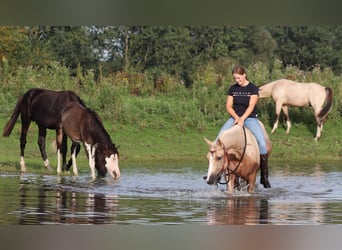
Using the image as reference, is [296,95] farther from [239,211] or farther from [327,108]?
[239,211]

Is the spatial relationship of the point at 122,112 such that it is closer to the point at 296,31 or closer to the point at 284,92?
the point at 284,92

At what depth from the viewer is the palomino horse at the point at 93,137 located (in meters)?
12.2

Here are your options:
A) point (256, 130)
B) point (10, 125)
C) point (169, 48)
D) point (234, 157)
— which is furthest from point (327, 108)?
point (169, 48)

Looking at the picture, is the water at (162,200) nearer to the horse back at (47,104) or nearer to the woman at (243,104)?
the woman at (243,104)

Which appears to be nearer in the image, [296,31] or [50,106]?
[50,106]

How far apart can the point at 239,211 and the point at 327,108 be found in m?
9.36

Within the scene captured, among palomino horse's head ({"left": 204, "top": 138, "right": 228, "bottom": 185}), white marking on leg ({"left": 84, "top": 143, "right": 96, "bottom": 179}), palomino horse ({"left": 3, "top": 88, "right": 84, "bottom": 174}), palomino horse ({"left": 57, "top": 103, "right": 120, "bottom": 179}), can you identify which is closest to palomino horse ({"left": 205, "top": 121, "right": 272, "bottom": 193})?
palomino horse's head ({"left": 204, "top": 138, "right": 228, "bottom": 185})

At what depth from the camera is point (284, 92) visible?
18.7 metres

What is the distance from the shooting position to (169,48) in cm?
3033

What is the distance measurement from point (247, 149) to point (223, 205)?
2.16 ft

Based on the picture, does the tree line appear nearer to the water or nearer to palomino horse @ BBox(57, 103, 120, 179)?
palomino horse @ BBox(57, 103, 120, 179)

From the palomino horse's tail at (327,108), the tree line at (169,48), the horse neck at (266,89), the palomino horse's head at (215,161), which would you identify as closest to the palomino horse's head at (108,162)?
the palomino horse's head at (215,161)

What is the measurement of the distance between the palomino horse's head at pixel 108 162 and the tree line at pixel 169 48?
13.3 m

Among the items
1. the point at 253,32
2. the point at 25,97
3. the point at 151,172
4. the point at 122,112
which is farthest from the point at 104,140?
the point at 253,32
